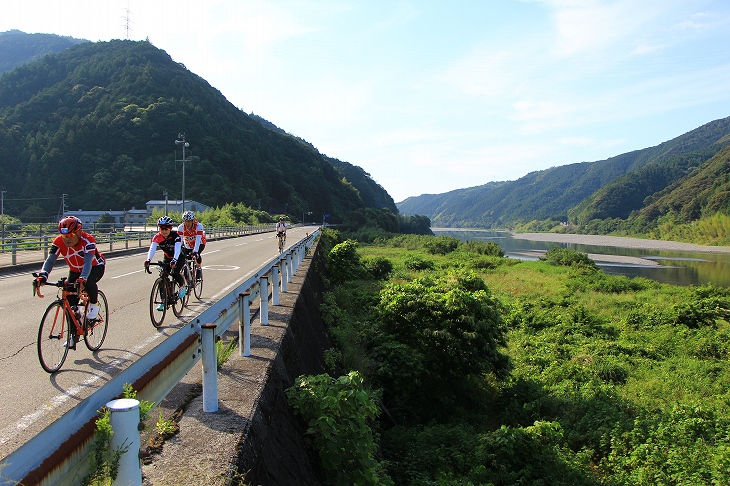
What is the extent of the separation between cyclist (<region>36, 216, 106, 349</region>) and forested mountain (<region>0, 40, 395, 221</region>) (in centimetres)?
7739

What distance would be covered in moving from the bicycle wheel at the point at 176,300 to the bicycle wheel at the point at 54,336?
2.60 metres

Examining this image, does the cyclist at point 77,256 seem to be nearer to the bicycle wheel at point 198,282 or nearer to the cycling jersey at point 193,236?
the cycling jersey at point 193,236

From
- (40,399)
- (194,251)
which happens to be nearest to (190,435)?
(40,399)

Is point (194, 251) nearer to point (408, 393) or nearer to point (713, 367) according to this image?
point (408, 393)

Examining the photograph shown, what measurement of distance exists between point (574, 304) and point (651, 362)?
9108 mm

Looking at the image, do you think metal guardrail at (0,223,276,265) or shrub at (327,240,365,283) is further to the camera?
shrub at (327,240,365,283)

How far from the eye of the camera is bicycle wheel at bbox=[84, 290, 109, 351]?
6.00 metres

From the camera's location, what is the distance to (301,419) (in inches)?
197

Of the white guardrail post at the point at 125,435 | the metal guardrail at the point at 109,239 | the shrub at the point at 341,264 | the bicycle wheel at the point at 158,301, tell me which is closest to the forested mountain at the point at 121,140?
the metal guardrail at the point at 109,239

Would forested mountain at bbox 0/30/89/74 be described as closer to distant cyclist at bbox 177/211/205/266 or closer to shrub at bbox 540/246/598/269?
shrub at bbox 540/246/598/269

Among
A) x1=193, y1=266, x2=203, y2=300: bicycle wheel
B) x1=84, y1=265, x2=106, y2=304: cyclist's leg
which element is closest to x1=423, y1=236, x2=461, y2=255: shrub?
x1=193, y1=266, x2=203, y2=300: bicycle wheel

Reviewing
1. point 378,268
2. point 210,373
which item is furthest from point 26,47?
point 210,373

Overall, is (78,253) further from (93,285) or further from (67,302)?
(67,302)

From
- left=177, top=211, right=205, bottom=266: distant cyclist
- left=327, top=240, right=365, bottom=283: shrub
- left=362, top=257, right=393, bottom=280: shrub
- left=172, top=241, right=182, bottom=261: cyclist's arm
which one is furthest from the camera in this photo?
left=362, top=257, right=393, bottom=280: shrub
